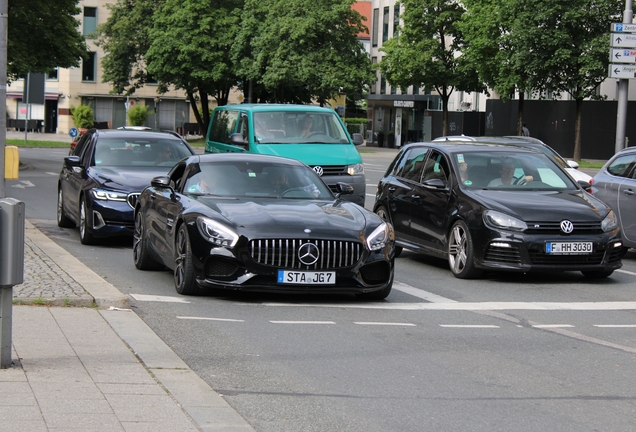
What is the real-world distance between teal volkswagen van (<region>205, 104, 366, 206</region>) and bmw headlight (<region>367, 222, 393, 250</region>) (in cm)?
915

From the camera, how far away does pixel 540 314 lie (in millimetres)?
9992

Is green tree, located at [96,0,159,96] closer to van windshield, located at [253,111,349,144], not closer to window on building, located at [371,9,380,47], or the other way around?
window on building, located at [371,9,380,47]

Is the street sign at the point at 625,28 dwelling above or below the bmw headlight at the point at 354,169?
above

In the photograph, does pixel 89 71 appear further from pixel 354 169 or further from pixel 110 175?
pixel 110 175

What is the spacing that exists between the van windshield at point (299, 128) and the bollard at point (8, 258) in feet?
45.5

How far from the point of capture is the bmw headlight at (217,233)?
9828mm

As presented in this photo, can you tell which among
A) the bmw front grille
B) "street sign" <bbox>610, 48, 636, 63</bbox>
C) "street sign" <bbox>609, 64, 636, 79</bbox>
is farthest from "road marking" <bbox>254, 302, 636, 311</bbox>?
"street sign" <bbox>610, 48, 636, 63</bbox>

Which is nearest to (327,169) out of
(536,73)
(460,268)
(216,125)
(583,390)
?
(216,125)

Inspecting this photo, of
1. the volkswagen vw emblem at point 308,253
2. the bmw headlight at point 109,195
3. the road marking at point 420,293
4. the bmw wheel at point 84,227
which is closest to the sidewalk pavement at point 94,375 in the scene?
the volkswagen vw emblem at point 308,253

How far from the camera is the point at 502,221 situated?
12.0 meters

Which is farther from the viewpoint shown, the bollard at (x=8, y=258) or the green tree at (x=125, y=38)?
the green tree at (x=125, y=38)

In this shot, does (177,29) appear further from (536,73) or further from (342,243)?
(342,243)

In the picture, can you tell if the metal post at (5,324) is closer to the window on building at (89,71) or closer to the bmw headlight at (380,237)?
the bmw headlight at (380,237)

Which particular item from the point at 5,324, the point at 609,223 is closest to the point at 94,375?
the point at 5,324
